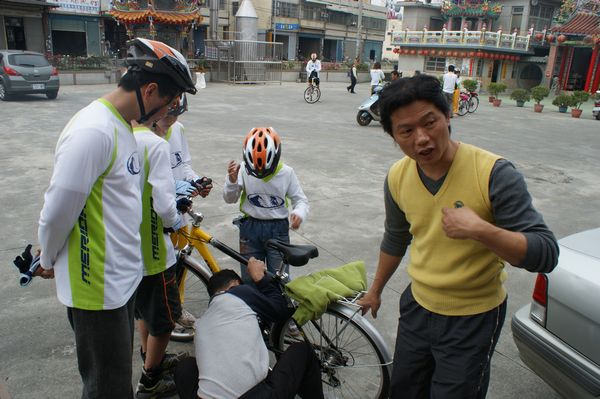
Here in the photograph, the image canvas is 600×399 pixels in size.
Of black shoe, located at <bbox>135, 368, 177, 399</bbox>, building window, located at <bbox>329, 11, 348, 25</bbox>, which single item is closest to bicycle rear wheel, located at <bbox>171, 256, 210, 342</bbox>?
black shoe, located at <bbox>135, 368, 177, 399</bbox>

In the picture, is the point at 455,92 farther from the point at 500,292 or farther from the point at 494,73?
the point at 494,73

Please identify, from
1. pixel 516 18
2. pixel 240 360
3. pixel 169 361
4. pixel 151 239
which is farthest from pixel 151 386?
pixel 516 18

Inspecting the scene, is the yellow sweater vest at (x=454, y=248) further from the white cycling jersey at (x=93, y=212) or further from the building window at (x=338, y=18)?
the building window at (x=338, y=18)

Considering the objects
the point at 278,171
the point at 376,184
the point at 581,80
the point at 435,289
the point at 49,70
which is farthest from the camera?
the point at 581,80

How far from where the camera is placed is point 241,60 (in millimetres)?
23906

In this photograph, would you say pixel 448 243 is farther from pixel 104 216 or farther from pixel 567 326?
pixel 104 216

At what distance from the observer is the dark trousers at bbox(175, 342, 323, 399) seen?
6.57ft

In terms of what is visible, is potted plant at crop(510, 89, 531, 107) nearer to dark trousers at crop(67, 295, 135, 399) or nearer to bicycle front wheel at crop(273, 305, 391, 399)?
bicycle front wheel at crop(273, 305, 391, 399)

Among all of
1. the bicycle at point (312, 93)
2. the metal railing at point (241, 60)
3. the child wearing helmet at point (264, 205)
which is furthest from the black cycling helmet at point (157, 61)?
the metal railing at point (241, 60)

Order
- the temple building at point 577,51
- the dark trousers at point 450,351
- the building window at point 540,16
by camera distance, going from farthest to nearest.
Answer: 1. the building window at point 540,16
2. the temple building at point 577,51
3. the dark trousers at point 450,351

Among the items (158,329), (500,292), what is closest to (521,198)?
(500,292)

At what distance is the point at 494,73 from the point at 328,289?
109ft

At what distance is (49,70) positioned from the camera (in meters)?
14.9

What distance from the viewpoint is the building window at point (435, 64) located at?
32312 mm
